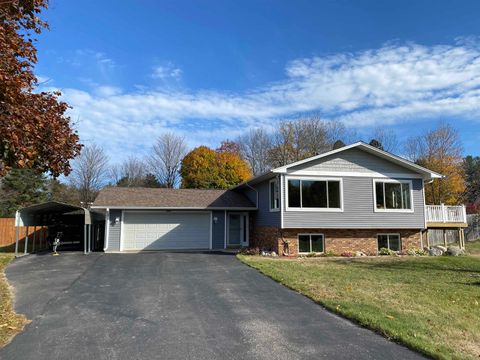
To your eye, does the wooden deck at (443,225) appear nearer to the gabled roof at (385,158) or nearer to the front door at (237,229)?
the gabled roof at (385,158)

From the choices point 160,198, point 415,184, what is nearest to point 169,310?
point 160,198

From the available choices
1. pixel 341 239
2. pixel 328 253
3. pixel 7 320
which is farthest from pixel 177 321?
pixel 341 239

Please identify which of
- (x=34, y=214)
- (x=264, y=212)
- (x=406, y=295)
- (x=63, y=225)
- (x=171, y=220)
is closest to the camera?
(x=406, y=295)

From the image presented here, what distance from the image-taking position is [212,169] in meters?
41.0

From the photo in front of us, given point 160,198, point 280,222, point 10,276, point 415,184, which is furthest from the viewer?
point 160,198

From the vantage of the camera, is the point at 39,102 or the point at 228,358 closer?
the point at 228,358

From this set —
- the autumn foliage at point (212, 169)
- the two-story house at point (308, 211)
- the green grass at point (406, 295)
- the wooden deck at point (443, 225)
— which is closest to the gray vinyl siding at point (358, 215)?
the two-story house at point (308, 211)

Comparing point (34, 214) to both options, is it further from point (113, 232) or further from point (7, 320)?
point (7, 320)

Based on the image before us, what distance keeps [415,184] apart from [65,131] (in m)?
16.3

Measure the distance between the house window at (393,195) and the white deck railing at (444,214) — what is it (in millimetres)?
2019

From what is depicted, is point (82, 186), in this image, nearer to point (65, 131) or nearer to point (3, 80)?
point (65, 131)

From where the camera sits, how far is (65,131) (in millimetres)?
7461

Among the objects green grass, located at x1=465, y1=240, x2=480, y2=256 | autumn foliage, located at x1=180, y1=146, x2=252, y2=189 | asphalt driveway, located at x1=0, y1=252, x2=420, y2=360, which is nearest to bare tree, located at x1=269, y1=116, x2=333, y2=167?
autumn foliage, located at x1=180, y1=146, x2=252, y2=189

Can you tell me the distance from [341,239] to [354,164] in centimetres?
350
